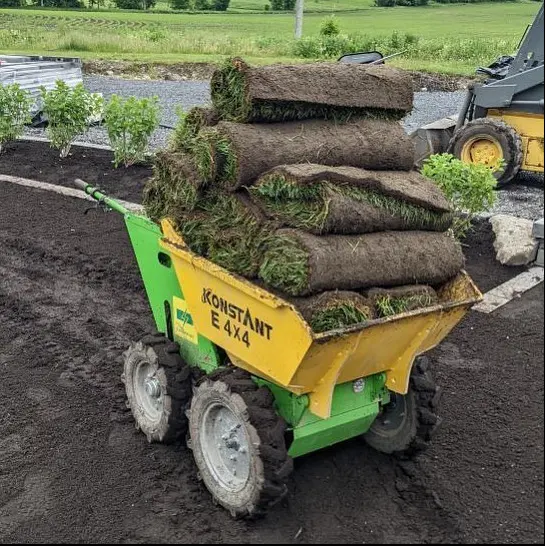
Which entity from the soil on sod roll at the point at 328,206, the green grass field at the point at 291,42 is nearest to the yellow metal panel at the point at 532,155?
the soil on sod roll at the point at 328,206

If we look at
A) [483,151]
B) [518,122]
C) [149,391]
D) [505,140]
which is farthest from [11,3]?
[149,391]

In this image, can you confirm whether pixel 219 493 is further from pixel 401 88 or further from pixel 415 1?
pixel 415 1

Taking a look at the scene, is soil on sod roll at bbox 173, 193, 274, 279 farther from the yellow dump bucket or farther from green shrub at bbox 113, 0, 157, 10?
green shrub at bbox 113, 0, 157, 10

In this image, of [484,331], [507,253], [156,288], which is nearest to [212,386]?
[156,288]

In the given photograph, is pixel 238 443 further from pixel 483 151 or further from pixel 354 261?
pixel 483 151

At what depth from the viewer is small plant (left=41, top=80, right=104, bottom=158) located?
1127 cm

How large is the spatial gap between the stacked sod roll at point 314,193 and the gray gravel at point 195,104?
17.1 feet

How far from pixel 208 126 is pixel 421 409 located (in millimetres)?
1994

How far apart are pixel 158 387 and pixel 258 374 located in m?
1.03

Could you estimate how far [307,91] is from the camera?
4.29 metres

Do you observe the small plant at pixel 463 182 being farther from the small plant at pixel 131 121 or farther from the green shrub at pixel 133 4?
the green shrub at pixel 133 4

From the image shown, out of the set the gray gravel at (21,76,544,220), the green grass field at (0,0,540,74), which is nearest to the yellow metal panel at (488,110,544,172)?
the gray gravel at (21,76,544,220)

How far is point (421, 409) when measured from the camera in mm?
4367

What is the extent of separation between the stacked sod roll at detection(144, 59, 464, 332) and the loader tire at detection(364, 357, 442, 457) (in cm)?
57
